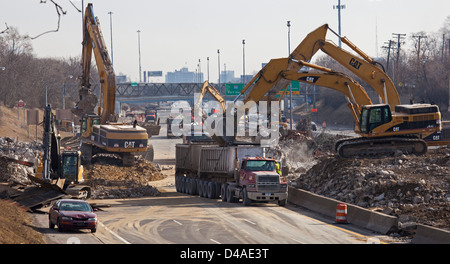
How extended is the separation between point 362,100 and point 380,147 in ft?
10.9

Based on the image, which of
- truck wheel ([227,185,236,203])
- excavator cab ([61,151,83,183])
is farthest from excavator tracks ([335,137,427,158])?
excavator cab ([61,151,83,183])

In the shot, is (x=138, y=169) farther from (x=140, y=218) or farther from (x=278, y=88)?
(x=140, y=218)

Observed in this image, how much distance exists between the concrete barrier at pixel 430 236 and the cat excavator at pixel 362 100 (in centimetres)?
1848

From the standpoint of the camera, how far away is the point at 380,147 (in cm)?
4450

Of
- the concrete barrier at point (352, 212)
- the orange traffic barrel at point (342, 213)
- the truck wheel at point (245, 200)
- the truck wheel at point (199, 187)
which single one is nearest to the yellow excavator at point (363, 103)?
the truck wheel at point (199, 187)

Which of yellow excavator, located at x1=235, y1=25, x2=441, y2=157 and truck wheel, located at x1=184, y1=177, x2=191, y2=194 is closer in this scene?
yellow excavator, located at x1=235, y1=25, x2=441, y2=157

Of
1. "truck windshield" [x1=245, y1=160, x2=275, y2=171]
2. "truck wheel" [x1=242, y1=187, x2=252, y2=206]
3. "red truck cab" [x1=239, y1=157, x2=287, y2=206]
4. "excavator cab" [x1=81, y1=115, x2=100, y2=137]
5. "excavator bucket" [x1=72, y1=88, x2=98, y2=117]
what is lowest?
"truck wheel" [x1=242, y1=187, x2=252, y2=206]

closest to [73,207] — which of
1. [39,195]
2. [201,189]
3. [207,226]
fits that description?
[207,226]

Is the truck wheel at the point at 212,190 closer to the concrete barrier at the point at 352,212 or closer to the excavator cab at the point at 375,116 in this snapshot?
the concrete barrier at the point at 352,212

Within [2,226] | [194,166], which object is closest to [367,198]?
[194,166]

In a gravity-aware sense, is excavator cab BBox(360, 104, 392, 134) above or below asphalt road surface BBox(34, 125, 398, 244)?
above

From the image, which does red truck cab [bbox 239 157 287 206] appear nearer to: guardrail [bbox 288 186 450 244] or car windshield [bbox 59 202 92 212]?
guardrail [bbox 288 186 450 244]

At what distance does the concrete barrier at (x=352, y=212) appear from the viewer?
29.2m

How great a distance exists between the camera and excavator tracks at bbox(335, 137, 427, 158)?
44.3 m
